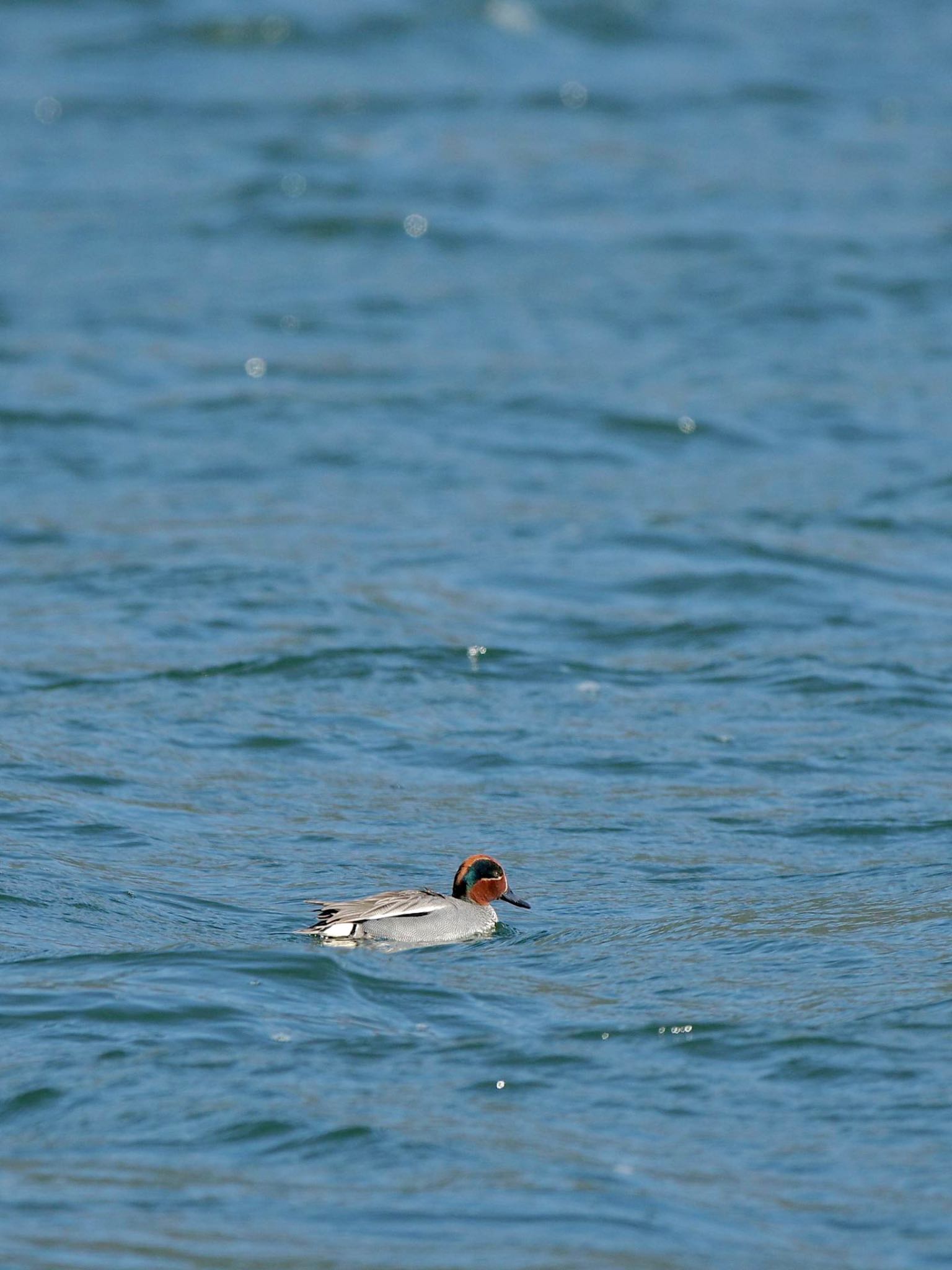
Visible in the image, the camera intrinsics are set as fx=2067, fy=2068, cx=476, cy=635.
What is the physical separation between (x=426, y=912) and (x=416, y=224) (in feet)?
58.4

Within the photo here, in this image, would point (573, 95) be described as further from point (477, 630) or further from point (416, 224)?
point (477, 630)

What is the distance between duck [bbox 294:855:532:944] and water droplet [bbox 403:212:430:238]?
16825 mm

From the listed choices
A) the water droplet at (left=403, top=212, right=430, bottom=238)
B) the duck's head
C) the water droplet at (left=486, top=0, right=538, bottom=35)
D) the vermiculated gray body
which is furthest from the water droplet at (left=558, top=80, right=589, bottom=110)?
the vermiculated gray body

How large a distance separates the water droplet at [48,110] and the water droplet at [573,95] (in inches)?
287

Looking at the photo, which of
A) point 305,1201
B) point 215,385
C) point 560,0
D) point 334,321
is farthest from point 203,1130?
point 560,0

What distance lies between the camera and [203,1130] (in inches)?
307

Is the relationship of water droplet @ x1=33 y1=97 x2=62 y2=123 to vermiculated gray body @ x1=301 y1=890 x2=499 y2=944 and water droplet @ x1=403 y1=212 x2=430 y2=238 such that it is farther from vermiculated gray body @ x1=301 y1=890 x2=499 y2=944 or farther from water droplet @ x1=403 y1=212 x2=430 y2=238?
vermiculated gray body @ x1=301 y1=890 x2=499 y2=944

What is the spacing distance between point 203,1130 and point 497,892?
7.97ft

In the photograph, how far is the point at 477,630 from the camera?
14.9 metres

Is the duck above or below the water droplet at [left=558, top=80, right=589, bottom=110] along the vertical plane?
below

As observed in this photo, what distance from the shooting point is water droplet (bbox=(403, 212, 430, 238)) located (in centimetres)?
2578

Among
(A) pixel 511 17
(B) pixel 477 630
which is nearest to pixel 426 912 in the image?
(B) pixel 477 630

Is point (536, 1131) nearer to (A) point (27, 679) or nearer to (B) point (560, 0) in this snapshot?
(A) point (27, 679)

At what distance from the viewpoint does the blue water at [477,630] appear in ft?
25.4
